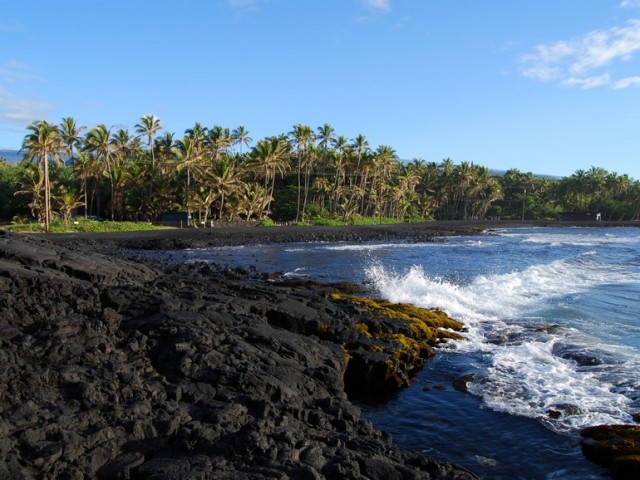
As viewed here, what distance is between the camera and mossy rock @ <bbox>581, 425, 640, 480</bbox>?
23.6ft

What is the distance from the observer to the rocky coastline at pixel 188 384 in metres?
5.79

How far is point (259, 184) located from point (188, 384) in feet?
230

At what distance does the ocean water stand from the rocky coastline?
100cm

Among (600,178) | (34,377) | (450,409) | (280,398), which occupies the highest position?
(600,178)

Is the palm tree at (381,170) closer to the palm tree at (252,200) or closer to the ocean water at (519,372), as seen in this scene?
the palm tree at (252,200)

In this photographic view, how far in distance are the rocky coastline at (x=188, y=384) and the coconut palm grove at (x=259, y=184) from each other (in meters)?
40.8

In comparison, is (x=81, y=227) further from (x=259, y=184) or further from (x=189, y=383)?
(x=189, y=383)

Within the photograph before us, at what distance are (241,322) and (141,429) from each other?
5.09 meters

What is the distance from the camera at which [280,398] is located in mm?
7957

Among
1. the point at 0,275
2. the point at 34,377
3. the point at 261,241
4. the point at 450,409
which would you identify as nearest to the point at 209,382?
the point at 34,377

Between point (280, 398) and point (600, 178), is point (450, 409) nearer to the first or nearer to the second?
point (280, 398)

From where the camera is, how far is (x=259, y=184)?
76.9 metres

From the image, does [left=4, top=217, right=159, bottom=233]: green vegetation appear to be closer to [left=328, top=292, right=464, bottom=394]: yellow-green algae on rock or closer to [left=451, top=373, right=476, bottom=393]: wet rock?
[left=328, top=292, right=464, bottom=394]: yellow-green algae on rock

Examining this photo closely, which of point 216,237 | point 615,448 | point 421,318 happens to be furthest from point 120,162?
point 615,448
